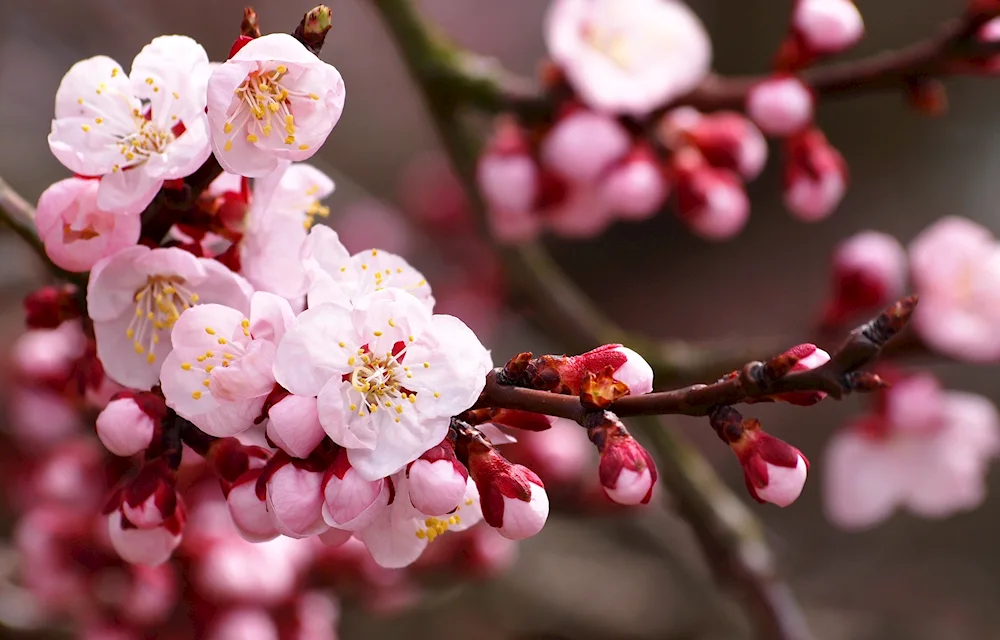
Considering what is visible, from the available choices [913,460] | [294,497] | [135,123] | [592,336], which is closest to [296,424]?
[294,497]

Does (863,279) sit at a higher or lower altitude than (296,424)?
lower

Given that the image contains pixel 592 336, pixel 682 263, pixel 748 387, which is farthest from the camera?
pixel 682 263

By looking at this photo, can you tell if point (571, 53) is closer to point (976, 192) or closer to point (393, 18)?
point (393, 18)

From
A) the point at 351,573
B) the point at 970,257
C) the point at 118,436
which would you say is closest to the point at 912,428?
the point at 970,257

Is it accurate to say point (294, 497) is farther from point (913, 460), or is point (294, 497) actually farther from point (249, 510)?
point (913, 460)

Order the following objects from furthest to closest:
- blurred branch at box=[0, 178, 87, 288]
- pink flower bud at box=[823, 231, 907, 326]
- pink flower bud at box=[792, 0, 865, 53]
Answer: pink flower bud at box=[823, 231, 907, 326] → pink flower bud at box=[792, 0, 865, 53] → blurred branch at box=[0, 178, 87, 288]

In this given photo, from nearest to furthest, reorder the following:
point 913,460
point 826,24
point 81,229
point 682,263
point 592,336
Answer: point 81,229 → point 826,24 → point 913,460 → point 592,336 → point 682,263

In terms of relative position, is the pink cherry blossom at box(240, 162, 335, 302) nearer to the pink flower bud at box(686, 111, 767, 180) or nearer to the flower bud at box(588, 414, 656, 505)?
the flower bud at box(588, 414, 656, 505)

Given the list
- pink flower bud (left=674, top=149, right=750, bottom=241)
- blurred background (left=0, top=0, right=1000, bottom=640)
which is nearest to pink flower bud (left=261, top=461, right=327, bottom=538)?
pink flower bud (left=674, top=149, right=750, bottom=241)
